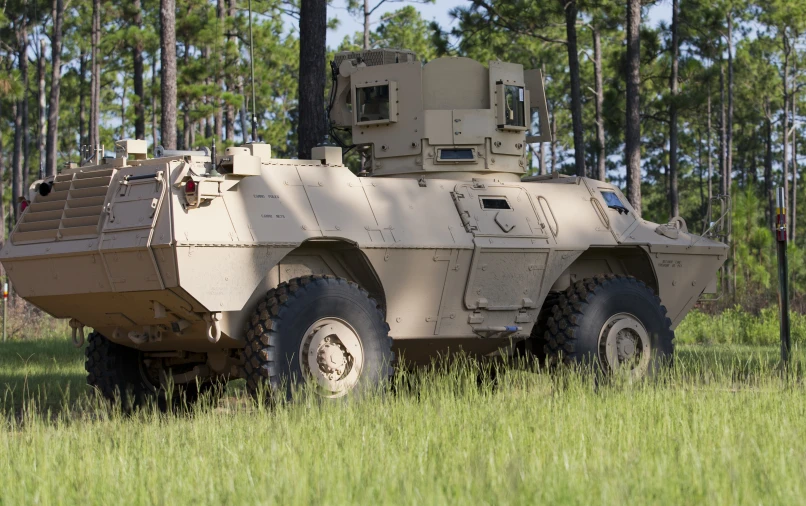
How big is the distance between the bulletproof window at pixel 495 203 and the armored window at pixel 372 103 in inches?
48.4

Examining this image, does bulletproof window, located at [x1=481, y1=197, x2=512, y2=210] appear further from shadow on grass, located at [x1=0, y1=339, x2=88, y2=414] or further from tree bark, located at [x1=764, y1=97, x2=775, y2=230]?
tree bark, located at [x1=764, y1=97, x2=775, y2=230]

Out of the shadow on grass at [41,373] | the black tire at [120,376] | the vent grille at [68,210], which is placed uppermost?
the vent grille at [68,210]

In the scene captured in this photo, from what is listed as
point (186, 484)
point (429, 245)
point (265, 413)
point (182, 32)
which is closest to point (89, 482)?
point (186, 484)

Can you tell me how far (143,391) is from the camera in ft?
32.6

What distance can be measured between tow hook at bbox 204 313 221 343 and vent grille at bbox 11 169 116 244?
1018 mm

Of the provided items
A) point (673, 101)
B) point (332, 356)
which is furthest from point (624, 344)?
point (673, 101)

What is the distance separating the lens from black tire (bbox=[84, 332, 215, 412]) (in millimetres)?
9672

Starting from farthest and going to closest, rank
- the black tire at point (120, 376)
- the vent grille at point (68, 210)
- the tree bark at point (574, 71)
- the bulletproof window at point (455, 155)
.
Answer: the tree bark at point (574, 71), the bulletproof window at point (455, 155), the black tire at point (120, 376), the vent grille at point (68, 210)

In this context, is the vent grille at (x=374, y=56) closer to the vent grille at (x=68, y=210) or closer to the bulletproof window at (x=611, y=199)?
the bulletproof window at (x=611, y=199)

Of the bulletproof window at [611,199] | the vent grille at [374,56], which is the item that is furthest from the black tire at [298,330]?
the vent grille at [374,56]

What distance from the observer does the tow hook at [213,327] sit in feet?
27.0

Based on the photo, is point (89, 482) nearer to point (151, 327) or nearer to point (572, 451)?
point (572, 451)

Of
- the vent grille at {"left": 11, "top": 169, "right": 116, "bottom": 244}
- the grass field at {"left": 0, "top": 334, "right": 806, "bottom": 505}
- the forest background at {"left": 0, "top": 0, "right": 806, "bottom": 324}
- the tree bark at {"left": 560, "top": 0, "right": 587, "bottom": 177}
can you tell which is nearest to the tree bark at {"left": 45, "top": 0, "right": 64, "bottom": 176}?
the forest background at {"left": 0, "top": 0, "right": 806, "bottom": 324}

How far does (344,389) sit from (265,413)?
119 cm
